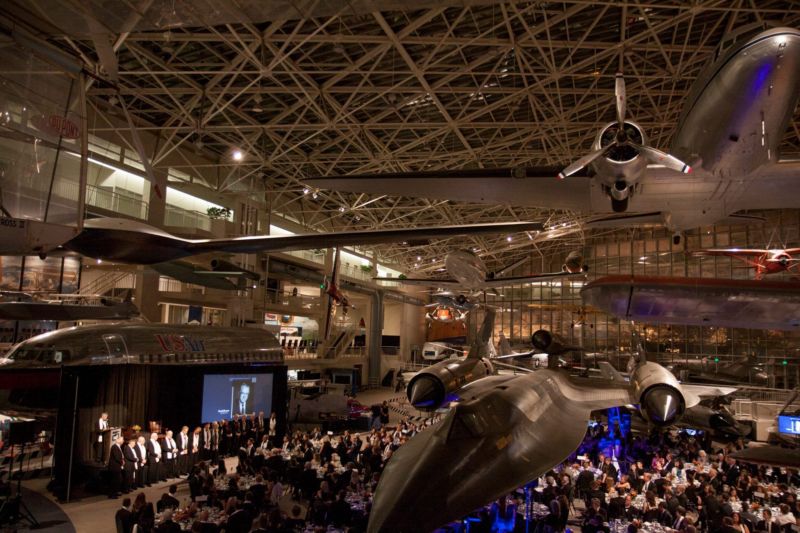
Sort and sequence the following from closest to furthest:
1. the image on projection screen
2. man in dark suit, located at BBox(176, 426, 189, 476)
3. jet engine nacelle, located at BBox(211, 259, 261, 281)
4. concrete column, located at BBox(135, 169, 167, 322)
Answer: man in dark suit, located at BBox(176, 426, 189, 476)
jet engine nacelle, located at BBox(211, 259, 261, 281)
the image on projection screen
concrete column, located at BBox(135, 169, 167, 322)

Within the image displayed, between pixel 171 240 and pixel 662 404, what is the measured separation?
9.82 meters

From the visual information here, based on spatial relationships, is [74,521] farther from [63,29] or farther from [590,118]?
[590,118]

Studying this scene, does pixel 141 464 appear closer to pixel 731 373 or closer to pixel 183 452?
pixel 183 452

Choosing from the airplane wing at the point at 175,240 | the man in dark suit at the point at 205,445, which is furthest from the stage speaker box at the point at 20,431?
the airplane wing at the point at 175,240

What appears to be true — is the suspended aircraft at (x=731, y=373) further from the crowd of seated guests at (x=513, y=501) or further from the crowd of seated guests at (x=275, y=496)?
the crowd of seated guests at (x=275, y=496)

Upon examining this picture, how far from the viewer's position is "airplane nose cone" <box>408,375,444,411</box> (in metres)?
11.2

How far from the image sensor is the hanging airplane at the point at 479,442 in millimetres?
6469

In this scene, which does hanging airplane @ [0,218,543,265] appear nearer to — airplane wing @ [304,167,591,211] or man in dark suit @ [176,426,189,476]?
airplane wing @ [304,167,591,211]

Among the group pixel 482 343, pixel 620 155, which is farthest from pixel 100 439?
pixel 620 155

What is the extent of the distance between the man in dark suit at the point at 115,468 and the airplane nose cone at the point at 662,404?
13.4m

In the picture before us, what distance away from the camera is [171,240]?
7.50 metres

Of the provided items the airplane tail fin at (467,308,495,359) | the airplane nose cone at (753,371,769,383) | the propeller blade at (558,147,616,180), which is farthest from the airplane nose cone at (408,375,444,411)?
the airplane nose cone at (753,371,769,383)

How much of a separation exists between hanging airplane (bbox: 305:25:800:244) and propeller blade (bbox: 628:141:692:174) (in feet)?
0.05

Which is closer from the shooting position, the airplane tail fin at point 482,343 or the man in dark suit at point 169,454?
the airplane tail fin at point 482,343
